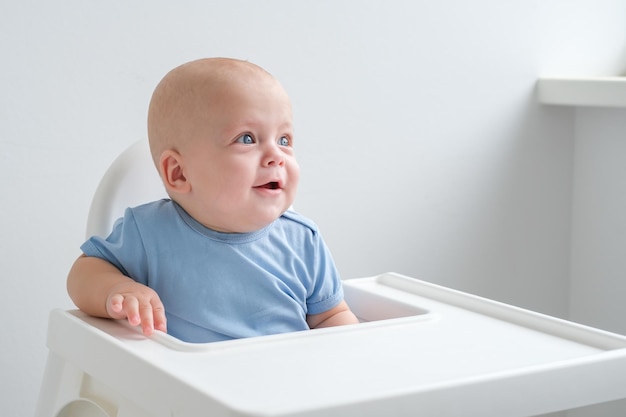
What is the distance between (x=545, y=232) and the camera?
1.67 metres

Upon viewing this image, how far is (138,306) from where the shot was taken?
818mm

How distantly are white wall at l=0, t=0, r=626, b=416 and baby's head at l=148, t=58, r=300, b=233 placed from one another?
0.91 feet

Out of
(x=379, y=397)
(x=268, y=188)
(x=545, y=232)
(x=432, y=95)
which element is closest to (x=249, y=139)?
(x=268, y=188)

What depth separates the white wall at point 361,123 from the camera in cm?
116

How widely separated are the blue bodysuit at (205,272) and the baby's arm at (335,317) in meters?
0.03

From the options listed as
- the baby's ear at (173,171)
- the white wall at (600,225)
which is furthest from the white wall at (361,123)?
the baby's ear at (173,171)

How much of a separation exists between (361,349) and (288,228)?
9.5 inches

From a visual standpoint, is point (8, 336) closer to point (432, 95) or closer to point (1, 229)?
point (1, 229)

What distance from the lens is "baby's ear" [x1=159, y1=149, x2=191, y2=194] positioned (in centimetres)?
92

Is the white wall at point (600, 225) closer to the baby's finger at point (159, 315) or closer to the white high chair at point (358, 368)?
the white high chair at point (358, 368)

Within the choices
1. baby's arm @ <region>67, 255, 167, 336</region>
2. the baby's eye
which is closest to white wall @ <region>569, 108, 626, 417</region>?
the baby's eye

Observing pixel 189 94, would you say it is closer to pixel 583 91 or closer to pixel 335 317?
pixel 335 317

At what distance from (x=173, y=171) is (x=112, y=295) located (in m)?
0.15

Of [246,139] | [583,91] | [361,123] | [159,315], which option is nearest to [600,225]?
[583,91]
